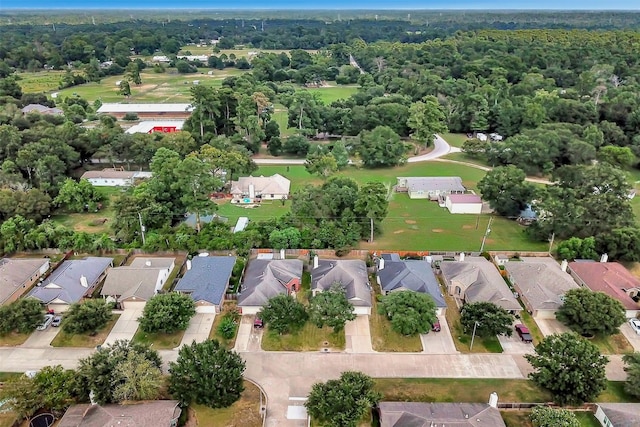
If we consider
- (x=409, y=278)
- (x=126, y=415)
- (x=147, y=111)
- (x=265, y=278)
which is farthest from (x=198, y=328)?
(x=147, y=111)

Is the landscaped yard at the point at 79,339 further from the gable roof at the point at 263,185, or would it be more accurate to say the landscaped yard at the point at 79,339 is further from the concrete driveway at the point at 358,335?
the gable roof at the point at 263,185

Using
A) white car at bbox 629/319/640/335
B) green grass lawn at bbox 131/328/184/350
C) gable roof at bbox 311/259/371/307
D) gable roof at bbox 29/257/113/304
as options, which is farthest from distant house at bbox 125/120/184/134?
white car at bbox 629/319/640/335

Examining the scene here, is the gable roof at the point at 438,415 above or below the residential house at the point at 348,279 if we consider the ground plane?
above

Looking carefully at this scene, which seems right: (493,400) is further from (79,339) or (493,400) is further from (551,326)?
(79,339)

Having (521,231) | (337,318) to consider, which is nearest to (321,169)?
(521,231)

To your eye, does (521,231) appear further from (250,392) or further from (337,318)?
(250,392)

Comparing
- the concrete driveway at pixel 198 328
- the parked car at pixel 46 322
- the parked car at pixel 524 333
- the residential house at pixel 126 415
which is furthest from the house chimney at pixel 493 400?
the parked car at pixel 46 322

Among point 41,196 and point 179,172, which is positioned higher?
point 179,172
